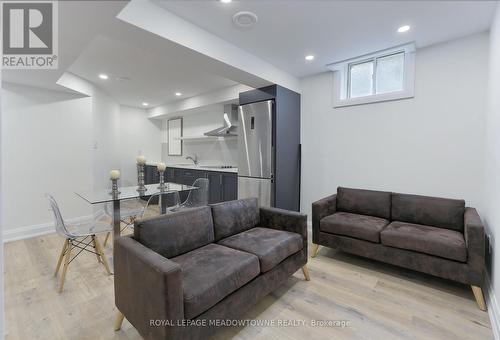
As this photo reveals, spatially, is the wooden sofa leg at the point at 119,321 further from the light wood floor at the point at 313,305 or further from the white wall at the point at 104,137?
the white wall at the point at 104,137

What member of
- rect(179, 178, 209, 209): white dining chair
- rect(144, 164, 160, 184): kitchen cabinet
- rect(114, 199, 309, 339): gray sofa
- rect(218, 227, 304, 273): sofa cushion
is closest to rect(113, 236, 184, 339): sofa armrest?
rect(114, 199, 309, 339): gray sofa

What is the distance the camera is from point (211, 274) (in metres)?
1.57

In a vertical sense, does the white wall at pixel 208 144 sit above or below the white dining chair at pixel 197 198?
above

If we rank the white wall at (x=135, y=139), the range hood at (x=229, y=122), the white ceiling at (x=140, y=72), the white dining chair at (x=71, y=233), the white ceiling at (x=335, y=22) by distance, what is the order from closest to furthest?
1. the white ceiling at (x=335, y=22)
2. the white dining chair at (x=71, y=233)
3. the white ceiling at (x=140, y=72)
4. the range hood at (x=229, y=122)
5. the white wall at (x=135, y=139)

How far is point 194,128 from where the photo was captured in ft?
20.2

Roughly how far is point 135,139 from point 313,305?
6.15 metres

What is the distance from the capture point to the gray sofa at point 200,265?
52.3 inches

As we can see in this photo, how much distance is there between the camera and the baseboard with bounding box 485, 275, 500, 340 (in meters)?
1.69

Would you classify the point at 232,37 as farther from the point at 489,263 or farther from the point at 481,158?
the point at 489,263

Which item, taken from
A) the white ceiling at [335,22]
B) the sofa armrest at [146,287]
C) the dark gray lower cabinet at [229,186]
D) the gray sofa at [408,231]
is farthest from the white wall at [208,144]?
the sofa armrest at [146,287]

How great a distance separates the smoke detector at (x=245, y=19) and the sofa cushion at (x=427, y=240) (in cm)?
253

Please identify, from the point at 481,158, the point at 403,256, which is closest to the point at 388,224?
the point at 403,256

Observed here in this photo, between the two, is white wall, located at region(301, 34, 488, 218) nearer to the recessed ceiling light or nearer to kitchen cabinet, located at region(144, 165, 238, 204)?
the recessed ceiling light

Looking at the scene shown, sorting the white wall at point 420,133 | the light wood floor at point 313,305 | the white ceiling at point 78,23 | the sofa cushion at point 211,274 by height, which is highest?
the white ceiling at point 78,23
